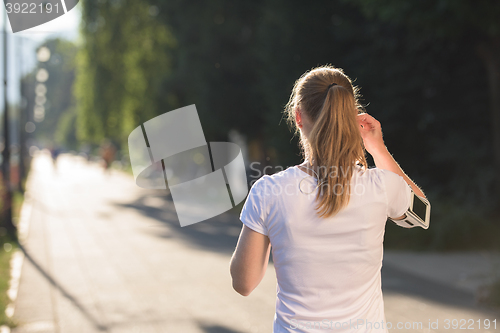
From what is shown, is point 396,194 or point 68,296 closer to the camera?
point 396,194

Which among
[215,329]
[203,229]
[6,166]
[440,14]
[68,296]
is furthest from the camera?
[6,166]

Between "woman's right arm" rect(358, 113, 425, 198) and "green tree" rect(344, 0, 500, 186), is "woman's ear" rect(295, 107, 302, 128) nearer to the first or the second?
"woman's right arm" rect(358, 113, 425, 198)

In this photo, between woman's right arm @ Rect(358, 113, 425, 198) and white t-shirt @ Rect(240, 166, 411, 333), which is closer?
white t-shirt @ Rect(240, 166, 411, 333)

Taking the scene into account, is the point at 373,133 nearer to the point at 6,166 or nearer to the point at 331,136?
the point at 331,136

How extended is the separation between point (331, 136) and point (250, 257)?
485 mm

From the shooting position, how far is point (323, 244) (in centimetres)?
176

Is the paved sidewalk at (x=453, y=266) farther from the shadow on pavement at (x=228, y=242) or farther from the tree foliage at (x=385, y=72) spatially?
the tree foliage at (x=385, y=72)

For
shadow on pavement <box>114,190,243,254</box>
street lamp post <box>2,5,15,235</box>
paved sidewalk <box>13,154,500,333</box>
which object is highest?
street lamp post <box>2,5,15,235</box>

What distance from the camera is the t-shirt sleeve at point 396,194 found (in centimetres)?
183

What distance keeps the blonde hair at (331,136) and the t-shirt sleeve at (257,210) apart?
180 millimetres

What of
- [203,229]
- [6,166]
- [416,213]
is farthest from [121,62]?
[416,213]

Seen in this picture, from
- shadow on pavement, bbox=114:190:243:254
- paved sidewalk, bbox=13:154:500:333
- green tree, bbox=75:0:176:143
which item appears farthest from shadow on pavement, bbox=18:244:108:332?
green tree, bbox=75:0:176:143

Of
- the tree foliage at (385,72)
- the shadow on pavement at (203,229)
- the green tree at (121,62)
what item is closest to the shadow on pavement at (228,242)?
the shadow on pavement at (203,229)

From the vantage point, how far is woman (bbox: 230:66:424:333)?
1743 mm
